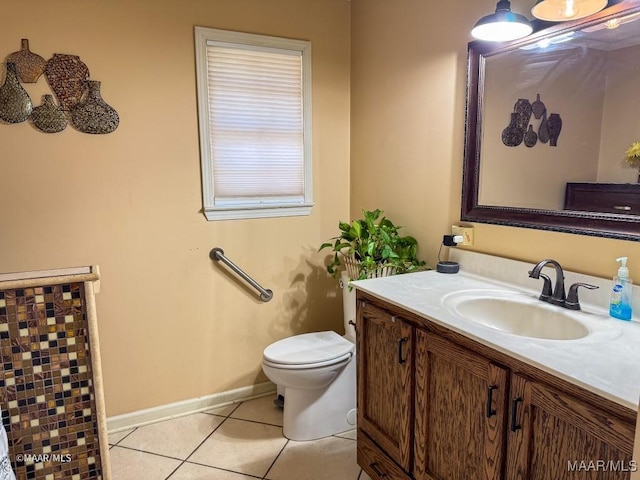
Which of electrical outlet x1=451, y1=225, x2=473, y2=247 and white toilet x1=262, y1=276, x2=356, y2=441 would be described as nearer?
electrical outlet x1=451, y1=225, x2=473, y2=247

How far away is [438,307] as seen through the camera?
1480 mm

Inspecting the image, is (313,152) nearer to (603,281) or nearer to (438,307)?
(438,307)

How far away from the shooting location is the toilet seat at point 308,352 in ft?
6.81

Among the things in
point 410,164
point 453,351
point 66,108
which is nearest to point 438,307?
point 453,351

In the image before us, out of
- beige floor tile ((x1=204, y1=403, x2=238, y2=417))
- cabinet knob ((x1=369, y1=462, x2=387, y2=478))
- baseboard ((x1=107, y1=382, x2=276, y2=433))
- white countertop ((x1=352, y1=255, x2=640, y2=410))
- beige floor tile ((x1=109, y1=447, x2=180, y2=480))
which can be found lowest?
beige floor tile ((x1=109, y1=447, x2=180, y2=480))

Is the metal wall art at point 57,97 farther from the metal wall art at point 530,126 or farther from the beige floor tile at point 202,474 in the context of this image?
the metal wall art at point 530,126

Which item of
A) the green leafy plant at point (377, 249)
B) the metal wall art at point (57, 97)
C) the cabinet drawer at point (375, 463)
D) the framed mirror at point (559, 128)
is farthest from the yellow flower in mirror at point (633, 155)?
the metal wall art at point (57, 97)

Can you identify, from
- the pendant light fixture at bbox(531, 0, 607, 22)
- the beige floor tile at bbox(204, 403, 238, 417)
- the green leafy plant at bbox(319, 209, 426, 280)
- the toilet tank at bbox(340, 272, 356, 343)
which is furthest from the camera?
the beige floor tile at bbox(204, 403, 238, 417)

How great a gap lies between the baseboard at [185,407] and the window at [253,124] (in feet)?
3.57

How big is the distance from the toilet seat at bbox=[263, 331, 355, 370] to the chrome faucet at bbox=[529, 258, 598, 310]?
1023mm

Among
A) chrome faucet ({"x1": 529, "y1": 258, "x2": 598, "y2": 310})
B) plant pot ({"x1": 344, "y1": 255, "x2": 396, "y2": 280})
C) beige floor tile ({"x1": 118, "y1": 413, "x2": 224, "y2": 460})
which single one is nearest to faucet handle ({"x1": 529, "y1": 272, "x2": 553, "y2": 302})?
chrome faucet ({"x1": 529, "y1": 258, "x2": 598, "y2": 310})

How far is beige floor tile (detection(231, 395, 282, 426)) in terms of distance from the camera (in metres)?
2.42

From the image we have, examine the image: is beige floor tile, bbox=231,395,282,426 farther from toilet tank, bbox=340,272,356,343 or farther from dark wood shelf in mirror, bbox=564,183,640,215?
dark wood shelf in mirror, bbox=564,183,640,215

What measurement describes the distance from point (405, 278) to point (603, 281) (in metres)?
0.75
